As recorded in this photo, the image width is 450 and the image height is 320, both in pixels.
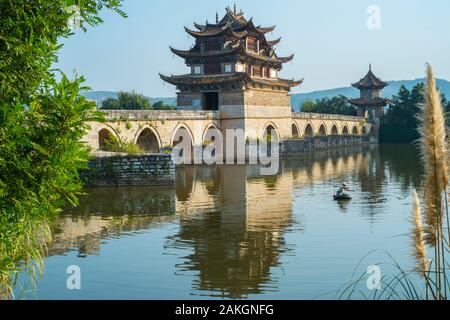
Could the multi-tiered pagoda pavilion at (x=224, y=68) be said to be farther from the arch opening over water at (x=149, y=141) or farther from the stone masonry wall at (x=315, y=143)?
the arch opening over water at (x=149, y=141)

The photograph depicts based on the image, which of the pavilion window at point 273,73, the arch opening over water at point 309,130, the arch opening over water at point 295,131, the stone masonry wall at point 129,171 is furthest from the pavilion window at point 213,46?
the stone masonry wall at point 129,171

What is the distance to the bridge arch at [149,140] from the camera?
40069 millimetres

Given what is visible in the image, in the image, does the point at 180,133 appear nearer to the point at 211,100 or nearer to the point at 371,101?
the point at 211,100

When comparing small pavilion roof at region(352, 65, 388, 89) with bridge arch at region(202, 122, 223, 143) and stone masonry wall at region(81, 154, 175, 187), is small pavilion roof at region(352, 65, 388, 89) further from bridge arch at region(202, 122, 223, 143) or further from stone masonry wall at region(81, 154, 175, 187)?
stone masonry wall at region(81, 154, 175, 187)

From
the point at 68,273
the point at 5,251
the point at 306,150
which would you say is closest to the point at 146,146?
the point at 306,150

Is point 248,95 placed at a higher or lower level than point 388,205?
higher

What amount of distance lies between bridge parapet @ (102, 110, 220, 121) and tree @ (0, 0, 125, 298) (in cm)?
2829

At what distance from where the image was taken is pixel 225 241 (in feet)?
52.0

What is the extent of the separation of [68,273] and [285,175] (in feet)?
80.6

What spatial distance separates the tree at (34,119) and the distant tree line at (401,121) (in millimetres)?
78755

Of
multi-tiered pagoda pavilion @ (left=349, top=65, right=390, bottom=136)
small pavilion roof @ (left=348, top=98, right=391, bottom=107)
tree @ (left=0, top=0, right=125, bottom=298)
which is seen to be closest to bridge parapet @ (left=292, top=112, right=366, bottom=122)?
multi-tiered pagoda pavilion @ (left=349, top=65, right=390, bottom=136)

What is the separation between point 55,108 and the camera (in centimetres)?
607

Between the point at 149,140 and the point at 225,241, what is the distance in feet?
86.4
